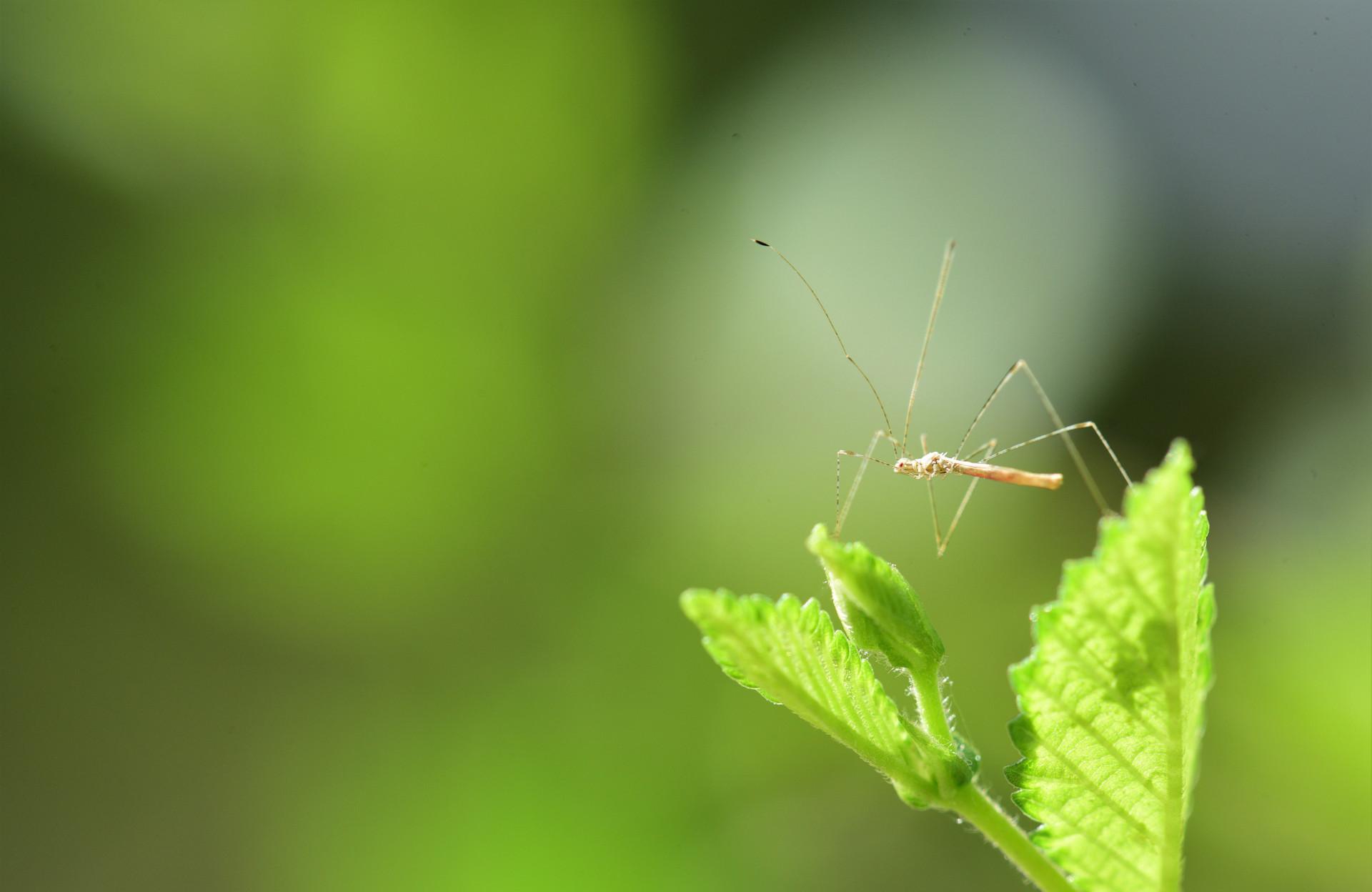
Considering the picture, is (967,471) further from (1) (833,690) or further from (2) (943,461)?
(1) (833,690)

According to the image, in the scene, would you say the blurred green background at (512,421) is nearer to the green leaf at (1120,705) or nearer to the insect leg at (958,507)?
the insect leg at (958,507)

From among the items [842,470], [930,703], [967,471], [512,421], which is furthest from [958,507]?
[930,703]

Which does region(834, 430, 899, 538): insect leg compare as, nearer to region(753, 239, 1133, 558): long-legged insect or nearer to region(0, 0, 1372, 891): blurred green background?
region(753, 239, 1133, 558): long-legged insect

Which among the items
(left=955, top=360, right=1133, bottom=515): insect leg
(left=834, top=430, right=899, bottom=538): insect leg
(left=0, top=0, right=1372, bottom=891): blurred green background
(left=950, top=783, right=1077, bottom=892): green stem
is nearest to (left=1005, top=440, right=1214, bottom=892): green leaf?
(left=950, top=783, right=1077, bottom=892): green stem

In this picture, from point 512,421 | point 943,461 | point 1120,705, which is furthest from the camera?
point 512,421

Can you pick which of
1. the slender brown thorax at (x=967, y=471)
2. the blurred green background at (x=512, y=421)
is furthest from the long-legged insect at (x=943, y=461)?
the blurred green background at (x=512, y=421)

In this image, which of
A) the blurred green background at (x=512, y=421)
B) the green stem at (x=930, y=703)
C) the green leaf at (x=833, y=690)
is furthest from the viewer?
the blurred green background at (x=512, y=421)
